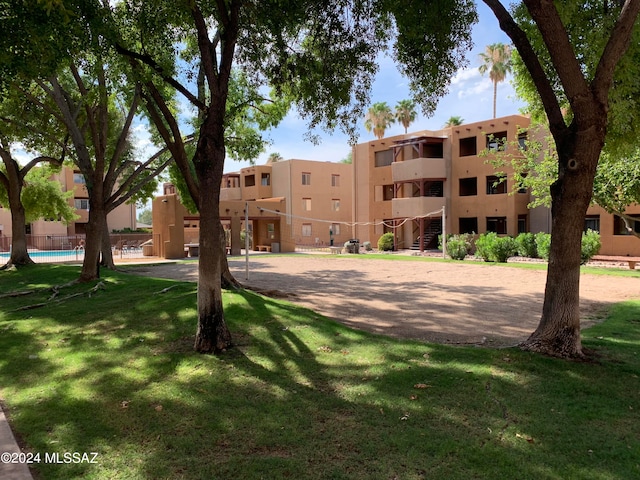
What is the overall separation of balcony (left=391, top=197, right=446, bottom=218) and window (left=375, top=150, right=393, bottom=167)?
563 centimetres

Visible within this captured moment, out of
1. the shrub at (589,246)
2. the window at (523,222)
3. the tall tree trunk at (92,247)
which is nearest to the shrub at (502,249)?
the shrub at (589,246)

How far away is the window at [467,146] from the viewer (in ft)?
116

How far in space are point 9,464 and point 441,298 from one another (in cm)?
1068

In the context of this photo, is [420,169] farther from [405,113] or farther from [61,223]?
[61,223]

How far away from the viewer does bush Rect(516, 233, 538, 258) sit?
25797 mm

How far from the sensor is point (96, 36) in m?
7.48

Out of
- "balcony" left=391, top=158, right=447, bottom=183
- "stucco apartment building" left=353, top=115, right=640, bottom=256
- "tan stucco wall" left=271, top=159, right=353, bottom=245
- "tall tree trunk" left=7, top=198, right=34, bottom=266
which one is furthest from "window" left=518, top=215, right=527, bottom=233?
"tall tree trunk" left=7, top=198, right=34, bottom=266

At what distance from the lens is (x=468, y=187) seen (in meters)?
35.6

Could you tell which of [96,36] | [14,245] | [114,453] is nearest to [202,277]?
[114,453]

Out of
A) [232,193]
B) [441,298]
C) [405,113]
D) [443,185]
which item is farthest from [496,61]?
[441,298]

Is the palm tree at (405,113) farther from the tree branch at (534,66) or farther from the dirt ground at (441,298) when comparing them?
the tree branch at (534,66)

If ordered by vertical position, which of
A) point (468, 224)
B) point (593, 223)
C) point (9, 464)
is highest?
point (468, 224)

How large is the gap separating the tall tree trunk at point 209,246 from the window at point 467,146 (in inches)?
1232

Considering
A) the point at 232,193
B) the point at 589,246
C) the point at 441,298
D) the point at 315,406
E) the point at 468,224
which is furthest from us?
the point at 232,193
